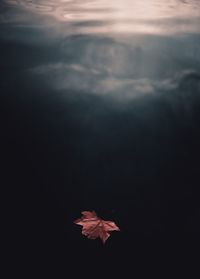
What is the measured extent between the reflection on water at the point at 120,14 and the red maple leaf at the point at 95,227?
2413mm

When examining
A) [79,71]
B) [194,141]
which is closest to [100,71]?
[79,71]

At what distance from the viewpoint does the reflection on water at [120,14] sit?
3.99 metres

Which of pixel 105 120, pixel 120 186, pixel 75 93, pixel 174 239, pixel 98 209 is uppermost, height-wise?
pixel 75 93

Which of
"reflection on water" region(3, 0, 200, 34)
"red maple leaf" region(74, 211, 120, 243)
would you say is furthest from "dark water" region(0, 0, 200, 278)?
"reflection on water" region(3, 0, 200, 34)

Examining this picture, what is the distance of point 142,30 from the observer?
12.8ft

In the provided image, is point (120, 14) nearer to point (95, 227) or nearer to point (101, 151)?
point (101, 151)

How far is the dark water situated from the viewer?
1828 millimetres

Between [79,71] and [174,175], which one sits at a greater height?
[79,71]

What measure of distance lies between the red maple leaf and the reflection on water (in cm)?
241

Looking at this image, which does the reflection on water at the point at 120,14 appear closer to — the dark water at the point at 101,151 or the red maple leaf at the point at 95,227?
the dark water at the point at 101,151

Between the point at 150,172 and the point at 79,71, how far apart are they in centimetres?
123

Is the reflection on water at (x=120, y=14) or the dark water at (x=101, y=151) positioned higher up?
the reflection on water at (x=120, y=14)

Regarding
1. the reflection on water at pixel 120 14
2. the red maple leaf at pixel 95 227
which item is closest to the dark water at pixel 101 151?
the red maple leaf at pixel 95 227

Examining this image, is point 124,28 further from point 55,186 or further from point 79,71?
point 55,186
